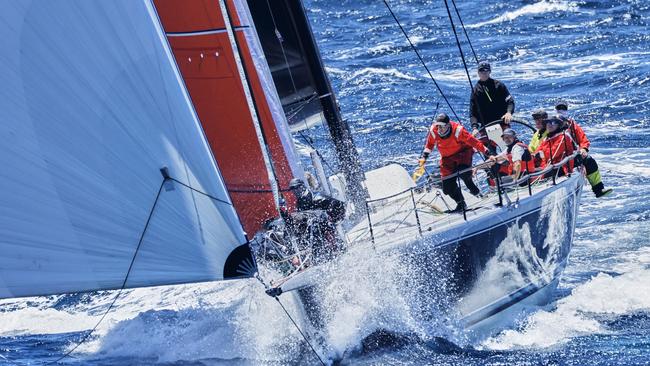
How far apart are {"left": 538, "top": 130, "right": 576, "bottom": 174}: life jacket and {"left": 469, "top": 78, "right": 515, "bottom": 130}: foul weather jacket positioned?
930 mm

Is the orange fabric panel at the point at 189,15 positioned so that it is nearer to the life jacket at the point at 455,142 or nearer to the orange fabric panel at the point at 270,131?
the orange fabric panel at the point at 270,131

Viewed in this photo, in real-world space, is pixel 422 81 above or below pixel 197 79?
below

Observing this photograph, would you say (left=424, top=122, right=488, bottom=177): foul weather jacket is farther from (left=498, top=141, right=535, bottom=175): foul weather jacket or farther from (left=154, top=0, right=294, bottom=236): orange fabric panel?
(left=154, top=0, right=294, bottom=236): orange fabric panel

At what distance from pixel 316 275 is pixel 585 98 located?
38.2 feet

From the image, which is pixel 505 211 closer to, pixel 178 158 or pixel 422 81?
pixel 178 158

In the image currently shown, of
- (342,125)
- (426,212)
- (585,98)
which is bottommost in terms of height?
(585,98)

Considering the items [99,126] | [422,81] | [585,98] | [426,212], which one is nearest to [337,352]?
[426,212]

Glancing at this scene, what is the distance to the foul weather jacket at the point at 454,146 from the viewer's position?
9562 millimetres

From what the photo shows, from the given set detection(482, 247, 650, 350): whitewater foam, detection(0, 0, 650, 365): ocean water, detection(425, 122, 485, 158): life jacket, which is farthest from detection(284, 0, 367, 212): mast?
detection(482, 247, 650, 350): whitewater foam

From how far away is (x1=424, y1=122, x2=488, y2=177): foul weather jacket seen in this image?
9562mm

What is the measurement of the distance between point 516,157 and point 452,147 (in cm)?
83

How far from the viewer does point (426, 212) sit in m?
9.49

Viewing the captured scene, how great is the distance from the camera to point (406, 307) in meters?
8.86

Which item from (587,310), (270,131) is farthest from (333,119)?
Result: (587,310)
